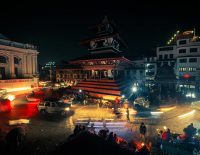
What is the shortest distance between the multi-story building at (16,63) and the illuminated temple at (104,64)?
17.4 metres

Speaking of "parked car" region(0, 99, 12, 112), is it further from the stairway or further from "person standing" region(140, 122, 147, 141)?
"person standing" region(140, 122, 147, 141)

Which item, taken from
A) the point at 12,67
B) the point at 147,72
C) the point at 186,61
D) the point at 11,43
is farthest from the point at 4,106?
the point at 186,61

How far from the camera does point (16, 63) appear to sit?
4125cm

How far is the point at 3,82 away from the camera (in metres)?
33.0

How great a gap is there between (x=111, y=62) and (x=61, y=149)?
23651 millimetres

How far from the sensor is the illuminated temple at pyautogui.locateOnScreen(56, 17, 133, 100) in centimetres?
2456

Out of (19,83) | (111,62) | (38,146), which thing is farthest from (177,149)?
(19,83)

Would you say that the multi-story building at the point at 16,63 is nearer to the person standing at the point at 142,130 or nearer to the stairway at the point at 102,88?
the stairway at the point at 102,88

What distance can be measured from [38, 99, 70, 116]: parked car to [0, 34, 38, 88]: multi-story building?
71.9 ft

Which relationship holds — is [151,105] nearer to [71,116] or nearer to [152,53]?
[71,116]

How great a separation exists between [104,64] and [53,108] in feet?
44.9

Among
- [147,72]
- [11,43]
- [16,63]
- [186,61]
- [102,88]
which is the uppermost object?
[11,43]

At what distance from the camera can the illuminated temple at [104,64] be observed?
2456cm

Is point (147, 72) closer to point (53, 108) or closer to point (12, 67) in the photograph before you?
point (53, 108)
